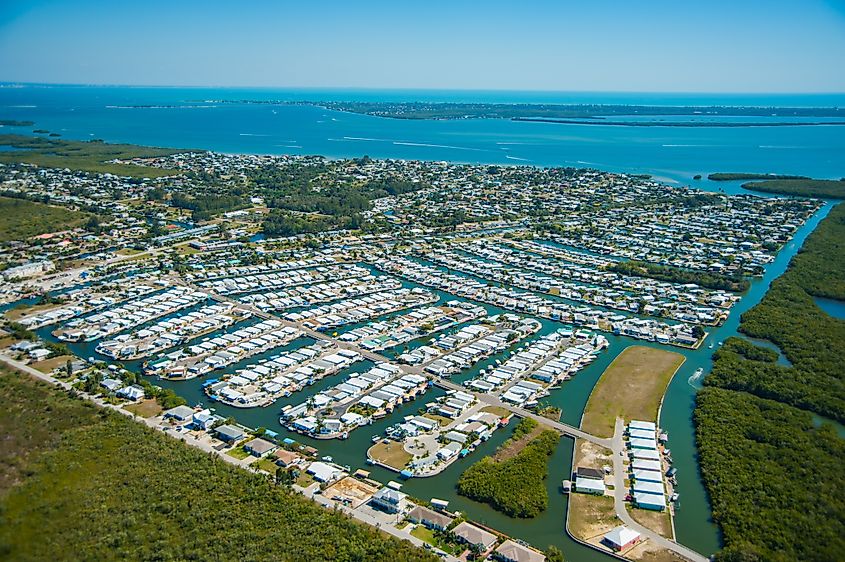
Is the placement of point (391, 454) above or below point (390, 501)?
below

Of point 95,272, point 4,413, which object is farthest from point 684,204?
point 4,413

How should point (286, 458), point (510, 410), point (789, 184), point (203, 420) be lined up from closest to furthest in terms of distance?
point (286, 458) → point (203, 420) → point (510, 410) → point (789, 184)

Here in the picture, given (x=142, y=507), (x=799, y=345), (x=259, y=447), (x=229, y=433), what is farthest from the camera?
(x=799, y=345)

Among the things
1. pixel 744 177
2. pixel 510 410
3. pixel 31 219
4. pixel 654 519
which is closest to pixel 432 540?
pixel 654 519

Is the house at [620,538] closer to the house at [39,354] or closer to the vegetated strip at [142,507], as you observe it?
the vegetated strip at [142,507]

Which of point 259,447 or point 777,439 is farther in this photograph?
point 777,439

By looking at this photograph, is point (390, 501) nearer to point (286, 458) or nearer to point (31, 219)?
point (286, 458)

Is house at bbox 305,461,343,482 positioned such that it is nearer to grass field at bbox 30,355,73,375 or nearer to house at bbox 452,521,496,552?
house at bbox 452,521,496,552

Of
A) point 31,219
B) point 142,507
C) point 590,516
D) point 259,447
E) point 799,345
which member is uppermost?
point 31,219
